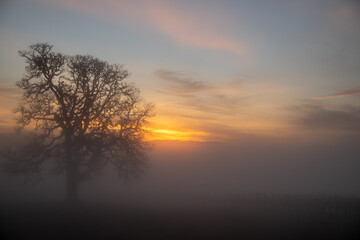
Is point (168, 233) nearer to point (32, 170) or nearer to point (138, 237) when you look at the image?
point (138, 237)

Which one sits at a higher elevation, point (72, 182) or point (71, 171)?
point (71, 171)

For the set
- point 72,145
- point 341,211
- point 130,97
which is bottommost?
point 341,211

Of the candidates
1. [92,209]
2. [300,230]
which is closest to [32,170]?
[92,209]

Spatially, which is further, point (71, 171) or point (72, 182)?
point (72, 182)

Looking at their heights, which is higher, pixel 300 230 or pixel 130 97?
pixel 130 97

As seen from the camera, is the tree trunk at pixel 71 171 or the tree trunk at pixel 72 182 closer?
the tree trunk at pixel 71 171

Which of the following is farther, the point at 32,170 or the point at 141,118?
the point at 141,118

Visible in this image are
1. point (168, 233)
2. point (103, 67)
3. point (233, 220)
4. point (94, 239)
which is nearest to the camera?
point (94, 239)

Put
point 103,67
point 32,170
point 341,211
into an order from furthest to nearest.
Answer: point 341,211 → point 103,67 → point 32,170

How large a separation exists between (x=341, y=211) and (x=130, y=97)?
911 inches

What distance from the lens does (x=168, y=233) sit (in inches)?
609

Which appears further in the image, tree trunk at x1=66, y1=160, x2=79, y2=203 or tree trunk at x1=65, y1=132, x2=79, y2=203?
tree trunk at x1=66, y1=160, x2=79, y2=203

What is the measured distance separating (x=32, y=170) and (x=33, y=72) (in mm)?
6979

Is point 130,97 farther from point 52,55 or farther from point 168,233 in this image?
point 168,233
